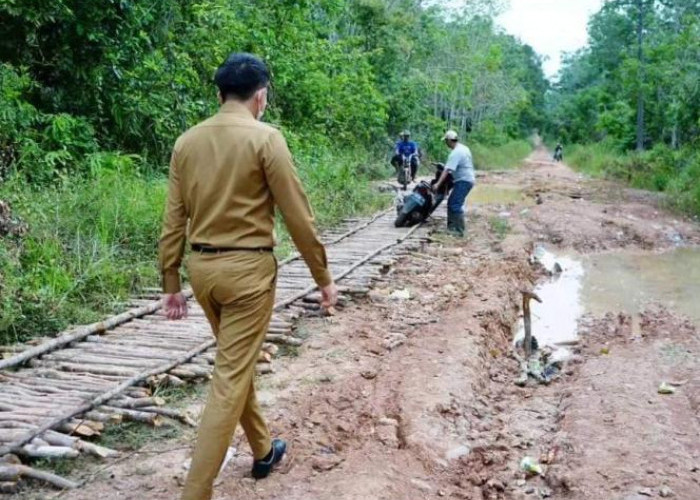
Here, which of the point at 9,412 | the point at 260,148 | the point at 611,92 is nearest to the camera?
the point at 260,148

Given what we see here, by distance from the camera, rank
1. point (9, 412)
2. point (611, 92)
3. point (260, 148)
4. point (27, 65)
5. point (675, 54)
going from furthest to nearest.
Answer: point (611, 92) → point (675, 54) → point (27, 65) → point (9, 412) → point (260, 148)

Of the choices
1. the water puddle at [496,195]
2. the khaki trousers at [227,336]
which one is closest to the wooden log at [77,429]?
the khaki trousers at [227,336]

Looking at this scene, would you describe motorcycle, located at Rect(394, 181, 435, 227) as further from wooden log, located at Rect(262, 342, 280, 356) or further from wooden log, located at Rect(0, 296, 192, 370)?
wooden log, located at Rect(262, 342, 280, 356)

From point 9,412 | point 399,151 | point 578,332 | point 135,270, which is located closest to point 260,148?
point 9,412

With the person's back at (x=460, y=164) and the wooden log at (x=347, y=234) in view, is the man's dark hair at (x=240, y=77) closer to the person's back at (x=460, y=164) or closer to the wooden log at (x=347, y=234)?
the wooden log at (x=347, y=234)

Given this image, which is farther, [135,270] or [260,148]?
[135,270]

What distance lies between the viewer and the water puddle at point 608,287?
8609 mm

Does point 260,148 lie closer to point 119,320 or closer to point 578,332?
point 119,320

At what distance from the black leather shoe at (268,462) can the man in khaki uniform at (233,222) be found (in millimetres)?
542

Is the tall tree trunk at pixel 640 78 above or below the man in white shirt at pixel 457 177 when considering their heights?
above

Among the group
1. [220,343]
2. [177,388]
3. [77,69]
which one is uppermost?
[77,69]

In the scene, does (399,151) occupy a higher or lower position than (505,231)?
higher

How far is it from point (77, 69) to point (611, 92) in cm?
4097

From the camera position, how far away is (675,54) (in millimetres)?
25141
